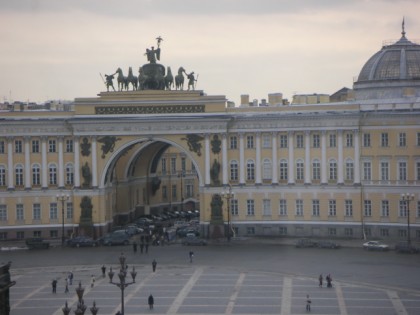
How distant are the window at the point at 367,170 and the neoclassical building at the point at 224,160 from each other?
3.0 inches

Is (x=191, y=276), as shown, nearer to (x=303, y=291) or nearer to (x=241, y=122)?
(x=303, y=291)

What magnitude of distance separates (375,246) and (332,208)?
803 centimetres

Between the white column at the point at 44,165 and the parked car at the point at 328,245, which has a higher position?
the white column at the point at 44,165

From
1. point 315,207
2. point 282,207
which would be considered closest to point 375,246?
point 315,207

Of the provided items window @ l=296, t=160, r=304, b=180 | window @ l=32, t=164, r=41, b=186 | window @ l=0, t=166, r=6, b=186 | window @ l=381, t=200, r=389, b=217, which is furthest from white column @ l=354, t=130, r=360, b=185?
window @ l=0, t=166, r=6, b=186

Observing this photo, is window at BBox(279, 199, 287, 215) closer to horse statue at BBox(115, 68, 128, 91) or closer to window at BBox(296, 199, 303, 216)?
window at BBox(296, 199, 303, 216)

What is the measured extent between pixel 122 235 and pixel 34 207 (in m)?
8.08

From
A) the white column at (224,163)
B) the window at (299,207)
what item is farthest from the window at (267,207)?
the white column at (224,163)

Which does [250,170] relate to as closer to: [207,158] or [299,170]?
[207,158]

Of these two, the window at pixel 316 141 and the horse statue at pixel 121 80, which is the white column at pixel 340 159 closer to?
the window at pixel 316 141

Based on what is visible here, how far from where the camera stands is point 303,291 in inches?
2024

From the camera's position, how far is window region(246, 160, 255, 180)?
74938 mm

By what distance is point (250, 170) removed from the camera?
246 ft

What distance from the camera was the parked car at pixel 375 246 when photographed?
65.7 meters
